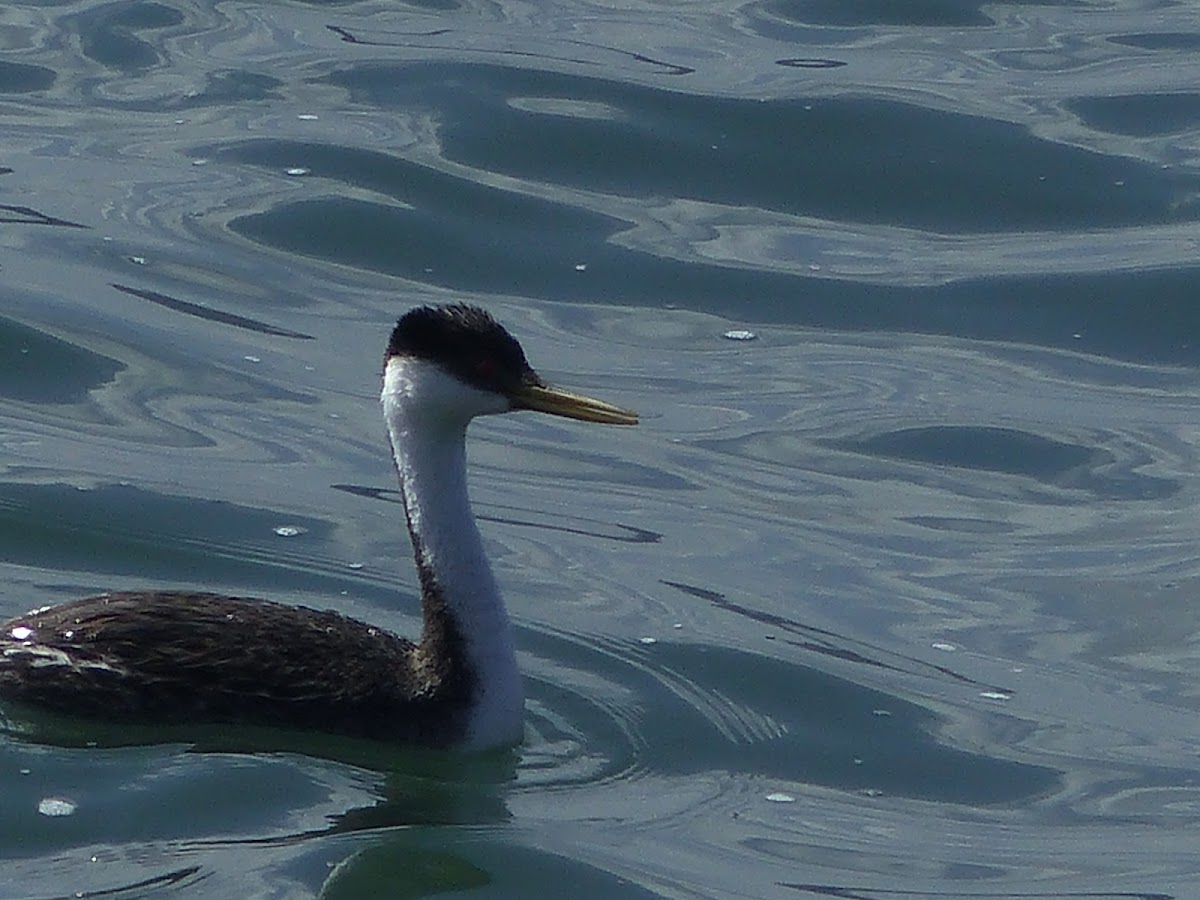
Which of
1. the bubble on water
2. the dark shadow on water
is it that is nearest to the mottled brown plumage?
the bubble on water

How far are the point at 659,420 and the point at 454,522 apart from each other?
117 inches

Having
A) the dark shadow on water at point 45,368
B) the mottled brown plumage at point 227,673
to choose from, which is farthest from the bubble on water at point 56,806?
the dark shadow on water at point 45,368

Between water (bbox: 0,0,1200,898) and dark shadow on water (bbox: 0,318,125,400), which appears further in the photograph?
dark shadow on water (bbox: 0,318,125,400)

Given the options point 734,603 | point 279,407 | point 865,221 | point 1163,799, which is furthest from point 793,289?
point 1163,799

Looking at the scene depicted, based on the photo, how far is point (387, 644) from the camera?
752cm

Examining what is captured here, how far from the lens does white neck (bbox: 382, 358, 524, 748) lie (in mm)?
7340

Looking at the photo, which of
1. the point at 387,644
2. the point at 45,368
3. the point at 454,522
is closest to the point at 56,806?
the point at 387,644

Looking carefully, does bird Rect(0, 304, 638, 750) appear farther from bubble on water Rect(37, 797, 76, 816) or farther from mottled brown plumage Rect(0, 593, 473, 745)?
bubble on water Rect(37, 797, 76, 816)

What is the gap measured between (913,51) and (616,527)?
5948 mm

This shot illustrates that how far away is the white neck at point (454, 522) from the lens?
734 cm

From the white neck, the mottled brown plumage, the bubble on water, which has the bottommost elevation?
the bubble on water

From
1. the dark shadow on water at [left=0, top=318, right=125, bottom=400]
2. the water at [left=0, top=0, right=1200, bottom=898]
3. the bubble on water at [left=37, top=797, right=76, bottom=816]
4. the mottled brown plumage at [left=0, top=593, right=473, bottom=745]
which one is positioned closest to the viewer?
the bubble on water at [left=37, top=797, right=76, bottom=816]

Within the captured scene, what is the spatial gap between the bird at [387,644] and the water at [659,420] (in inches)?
4.3

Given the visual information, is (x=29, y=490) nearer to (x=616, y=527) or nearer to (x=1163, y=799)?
(x=616, y=527)
